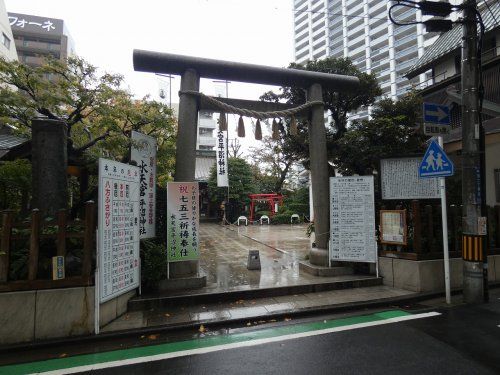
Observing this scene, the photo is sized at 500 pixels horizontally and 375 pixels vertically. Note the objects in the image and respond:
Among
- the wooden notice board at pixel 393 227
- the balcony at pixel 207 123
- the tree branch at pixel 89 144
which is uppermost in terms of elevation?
the balcony at pixel 207 123

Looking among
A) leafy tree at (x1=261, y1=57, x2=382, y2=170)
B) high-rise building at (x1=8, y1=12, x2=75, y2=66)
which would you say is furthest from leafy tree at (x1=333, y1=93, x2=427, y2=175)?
high-rise building at (x1=8, y1=12, x2=75, y2=66)

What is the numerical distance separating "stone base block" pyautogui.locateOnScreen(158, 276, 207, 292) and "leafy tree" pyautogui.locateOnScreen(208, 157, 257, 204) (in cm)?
1892

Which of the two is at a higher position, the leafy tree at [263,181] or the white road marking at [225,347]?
the leafy tree at [263,181]

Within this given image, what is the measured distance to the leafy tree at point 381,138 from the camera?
10.2m

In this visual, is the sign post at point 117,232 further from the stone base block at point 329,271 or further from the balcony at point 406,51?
the balcony at point 406,51

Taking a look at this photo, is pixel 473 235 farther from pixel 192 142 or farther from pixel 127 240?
pixel 127 240

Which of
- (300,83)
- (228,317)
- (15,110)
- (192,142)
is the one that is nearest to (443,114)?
(300,83)

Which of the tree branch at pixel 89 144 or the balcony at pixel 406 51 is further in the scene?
the balcony at pixel 406 51

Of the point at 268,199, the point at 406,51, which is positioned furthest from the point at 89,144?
the point at 406,51

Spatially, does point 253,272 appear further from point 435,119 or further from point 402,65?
point 402,65

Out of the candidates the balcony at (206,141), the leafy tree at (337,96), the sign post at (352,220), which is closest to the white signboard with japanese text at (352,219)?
the sign post at (352,220)

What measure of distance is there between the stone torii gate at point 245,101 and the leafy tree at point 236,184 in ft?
58.1

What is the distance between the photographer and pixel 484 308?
6.14 metres

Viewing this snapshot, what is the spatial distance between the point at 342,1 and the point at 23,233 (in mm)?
80856
